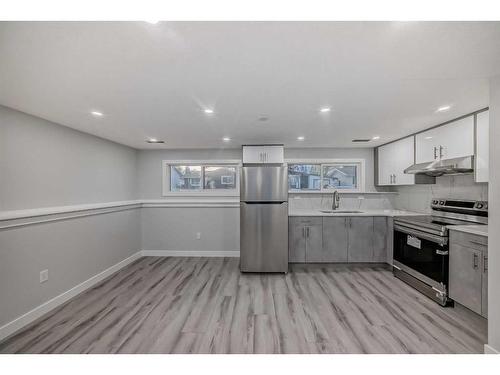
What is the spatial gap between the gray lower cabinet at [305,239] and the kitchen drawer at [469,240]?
1.80 m

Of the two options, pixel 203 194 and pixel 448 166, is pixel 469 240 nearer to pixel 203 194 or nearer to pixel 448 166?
pixel 448 166

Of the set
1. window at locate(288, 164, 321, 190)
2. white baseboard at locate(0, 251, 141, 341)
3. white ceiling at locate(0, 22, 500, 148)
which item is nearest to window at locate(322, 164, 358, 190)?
window at locate(288, 164, 321, 190)

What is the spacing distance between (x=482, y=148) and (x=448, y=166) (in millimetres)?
359

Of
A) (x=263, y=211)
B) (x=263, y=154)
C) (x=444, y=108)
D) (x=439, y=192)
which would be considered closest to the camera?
(x=444, y=108)

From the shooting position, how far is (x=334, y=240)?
4043 mm

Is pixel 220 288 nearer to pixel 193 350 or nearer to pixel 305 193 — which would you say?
pixel 193 350

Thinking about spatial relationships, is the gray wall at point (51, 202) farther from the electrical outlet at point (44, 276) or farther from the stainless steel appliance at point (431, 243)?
the stainless steel appliance at point (431, 243)

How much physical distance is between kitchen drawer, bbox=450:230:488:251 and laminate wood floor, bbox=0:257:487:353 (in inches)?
29.2

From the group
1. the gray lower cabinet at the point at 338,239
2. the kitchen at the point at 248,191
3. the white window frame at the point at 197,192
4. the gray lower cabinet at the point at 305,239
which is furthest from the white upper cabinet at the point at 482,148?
the white window frame at the point at 197,192

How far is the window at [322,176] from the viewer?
4.78m

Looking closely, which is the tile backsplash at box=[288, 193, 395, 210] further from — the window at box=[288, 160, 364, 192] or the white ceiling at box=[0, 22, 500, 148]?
the white ceiling at box=[0, 22, 500, 148]

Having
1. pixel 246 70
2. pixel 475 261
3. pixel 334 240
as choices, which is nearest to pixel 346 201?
pixel 334 240

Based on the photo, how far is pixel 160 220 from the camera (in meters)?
4.80

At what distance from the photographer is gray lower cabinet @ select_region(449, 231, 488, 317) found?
2229 mm
